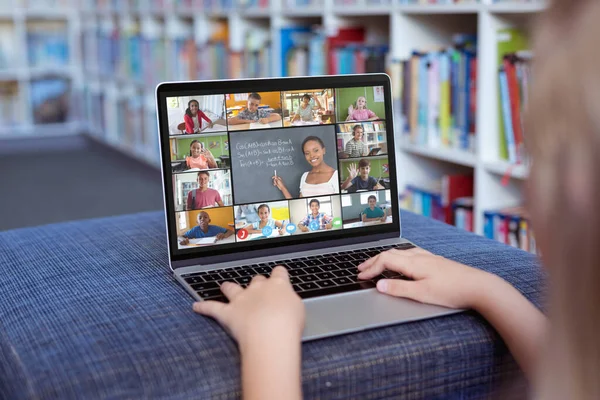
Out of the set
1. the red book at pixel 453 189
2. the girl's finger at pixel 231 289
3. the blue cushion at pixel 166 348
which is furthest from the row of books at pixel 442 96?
the girl's finger at pixel 231 289

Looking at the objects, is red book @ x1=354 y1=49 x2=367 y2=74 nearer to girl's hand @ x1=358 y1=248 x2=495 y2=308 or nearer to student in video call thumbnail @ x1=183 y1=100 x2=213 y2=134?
student in video call thumbnail @ x1=183 y1=100 x2=213 y2=134

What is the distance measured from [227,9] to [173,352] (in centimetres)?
281

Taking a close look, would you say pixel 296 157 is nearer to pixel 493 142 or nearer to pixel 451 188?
pixel 493 142

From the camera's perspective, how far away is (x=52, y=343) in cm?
70

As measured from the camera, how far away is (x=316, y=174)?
98cm

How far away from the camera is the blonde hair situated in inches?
15.5

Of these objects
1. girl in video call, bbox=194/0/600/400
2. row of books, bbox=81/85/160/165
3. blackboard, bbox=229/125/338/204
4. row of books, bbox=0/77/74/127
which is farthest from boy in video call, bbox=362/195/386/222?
row of books, bbox=0/77/74/127

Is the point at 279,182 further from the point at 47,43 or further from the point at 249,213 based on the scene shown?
the point at 47,43

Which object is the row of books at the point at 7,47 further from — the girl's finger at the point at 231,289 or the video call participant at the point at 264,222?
the girl's finger at the point at 231,289

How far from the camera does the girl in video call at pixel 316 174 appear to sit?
970 millimetres

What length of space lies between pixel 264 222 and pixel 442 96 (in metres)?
1.30

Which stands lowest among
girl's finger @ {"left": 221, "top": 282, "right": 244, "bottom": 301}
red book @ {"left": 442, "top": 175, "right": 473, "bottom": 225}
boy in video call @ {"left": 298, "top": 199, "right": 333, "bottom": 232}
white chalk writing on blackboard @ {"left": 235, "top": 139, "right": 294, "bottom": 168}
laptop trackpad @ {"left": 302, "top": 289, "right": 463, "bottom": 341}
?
red book @ {"left": 442, "top": 175, "right": 473, "bottom": 225}

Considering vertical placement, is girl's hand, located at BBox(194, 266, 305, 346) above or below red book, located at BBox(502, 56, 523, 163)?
below

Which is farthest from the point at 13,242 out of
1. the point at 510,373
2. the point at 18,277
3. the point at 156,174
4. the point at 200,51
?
the point at 156,174
